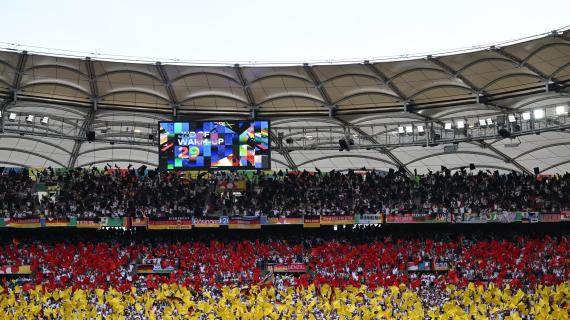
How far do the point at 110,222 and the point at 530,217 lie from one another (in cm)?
2537

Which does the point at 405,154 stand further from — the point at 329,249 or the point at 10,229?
the point at 10,229

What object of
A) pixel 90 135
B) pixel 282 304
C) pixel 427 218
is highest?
pixel 90 135

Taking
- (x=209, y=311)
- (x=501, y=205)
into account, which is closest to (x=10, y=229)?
(x=209, y=311)

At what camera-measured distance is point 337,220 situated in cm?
4312

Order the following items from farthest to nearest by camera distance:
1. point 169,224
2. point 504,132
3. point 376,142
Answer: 1. point 376,142
2. point 169,224
3. point 504,132

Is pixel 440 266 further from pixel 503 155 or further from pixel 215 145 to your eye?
pixel 215 145

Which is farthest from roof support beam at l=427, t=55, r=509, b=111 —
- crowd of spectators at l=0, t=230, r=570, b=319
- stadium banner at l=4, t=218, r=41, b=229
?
stadium banner at l=4, t=218, r=41, b=229

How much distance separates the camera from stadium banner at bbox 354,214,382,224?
43.1 metres

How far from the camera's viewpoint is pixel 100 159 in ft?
156

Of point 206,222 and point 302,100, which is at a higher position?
point 302,100

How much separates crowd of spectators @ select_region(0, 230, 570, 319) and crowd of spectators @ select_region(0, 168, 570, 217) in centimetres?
222

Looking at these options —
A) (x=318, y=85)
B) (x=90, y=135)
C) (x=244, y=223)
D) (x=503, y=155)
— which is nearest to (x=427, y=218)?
(x=503, y=155)

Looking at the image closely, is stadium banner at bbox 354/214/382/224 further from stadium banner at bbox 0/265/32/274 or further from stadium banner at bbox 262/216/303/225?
stadium banner at bbox 0/265/32/274

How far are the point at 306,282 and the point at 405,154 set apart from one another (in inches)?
558
